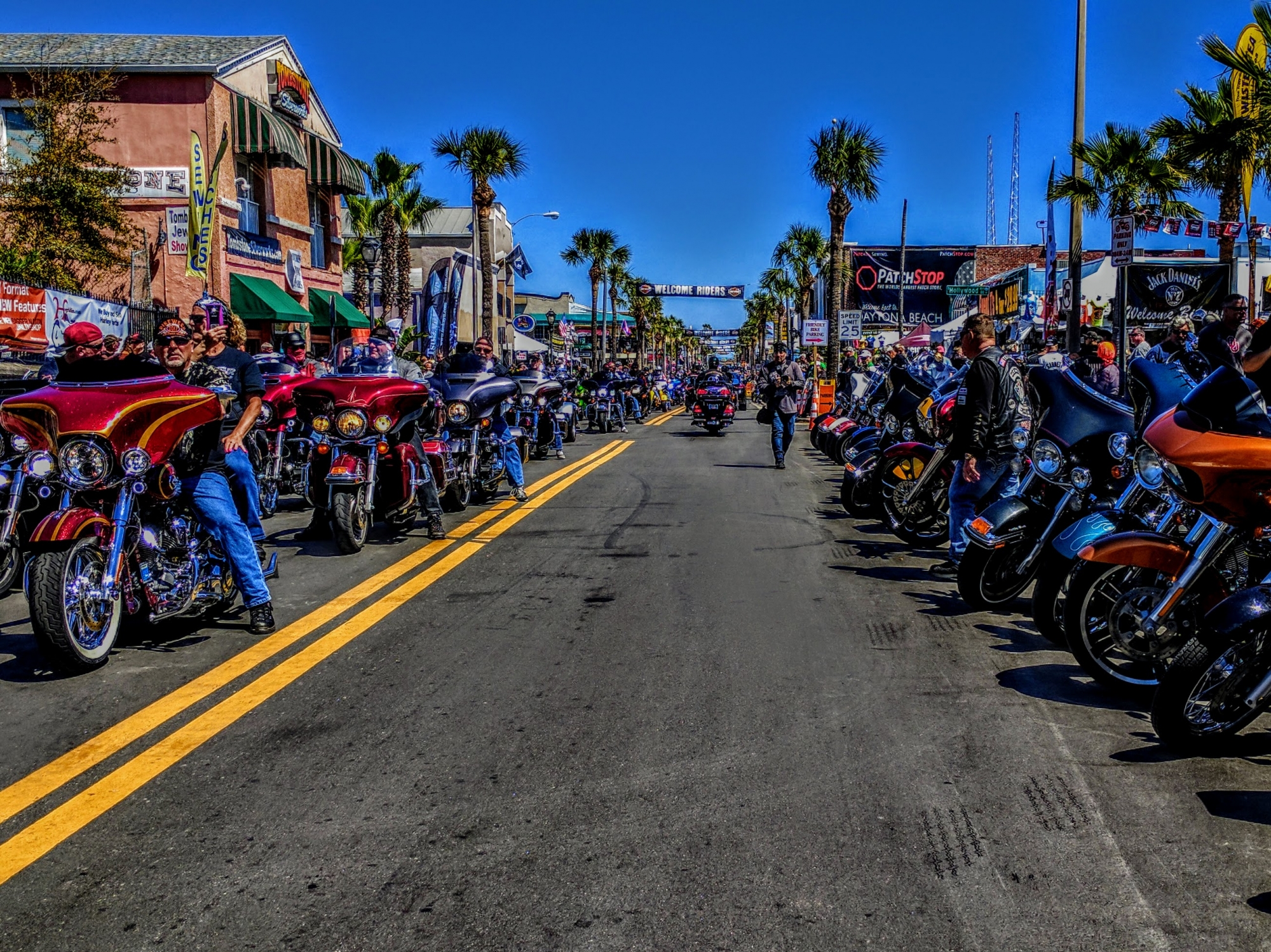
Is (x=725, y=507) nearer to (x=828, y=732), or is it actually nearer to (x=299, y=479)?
(x=299, y=479)

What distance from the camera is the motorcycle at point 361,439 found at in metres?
8.97

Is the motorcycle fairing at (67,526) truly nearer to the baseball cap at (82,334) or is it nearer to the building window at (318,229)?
the baseball cap at (82,334)

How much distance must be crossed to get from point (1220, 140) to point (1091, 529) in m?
16.0

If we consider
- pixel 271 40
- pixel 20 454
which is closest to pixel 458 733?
pixel 20 454

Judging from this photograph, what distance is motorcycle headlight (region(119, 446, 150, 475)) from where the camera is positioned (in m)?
5.61

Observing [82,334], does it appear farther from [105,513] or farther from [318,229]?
[318,229]

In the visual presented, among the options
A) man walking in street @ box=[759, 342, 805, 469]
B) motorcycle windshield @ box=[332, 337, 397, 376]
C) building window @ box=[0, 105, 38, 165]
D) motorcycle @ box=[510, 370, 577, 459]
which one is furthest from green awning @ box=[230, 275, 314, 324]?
motorcycle windshield @ box=[332, 337, 397, 376]

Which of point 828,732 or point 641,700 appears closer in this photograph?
point 828,732

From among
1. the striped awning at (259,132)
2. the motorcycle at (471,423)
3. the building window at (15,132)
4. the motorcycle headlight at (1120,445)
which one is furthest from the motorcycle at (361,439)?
the striped awning at (259,132)

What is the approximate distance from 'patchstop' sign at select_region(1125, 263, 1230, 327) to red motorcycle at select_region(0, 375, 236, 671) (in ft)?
129

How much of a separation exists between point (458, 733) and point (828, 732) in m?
1.47

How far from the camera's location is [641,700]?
5.24 meters

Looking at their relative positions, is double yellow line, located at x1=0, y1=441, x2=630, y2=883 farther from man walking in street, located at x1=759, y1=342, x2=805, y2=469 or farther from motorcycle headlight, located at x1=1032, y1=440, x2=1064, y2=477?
man walking in street, located at x1=759, y1=342, x2=805, y2=469

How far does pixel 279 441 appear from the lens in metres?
12.2
